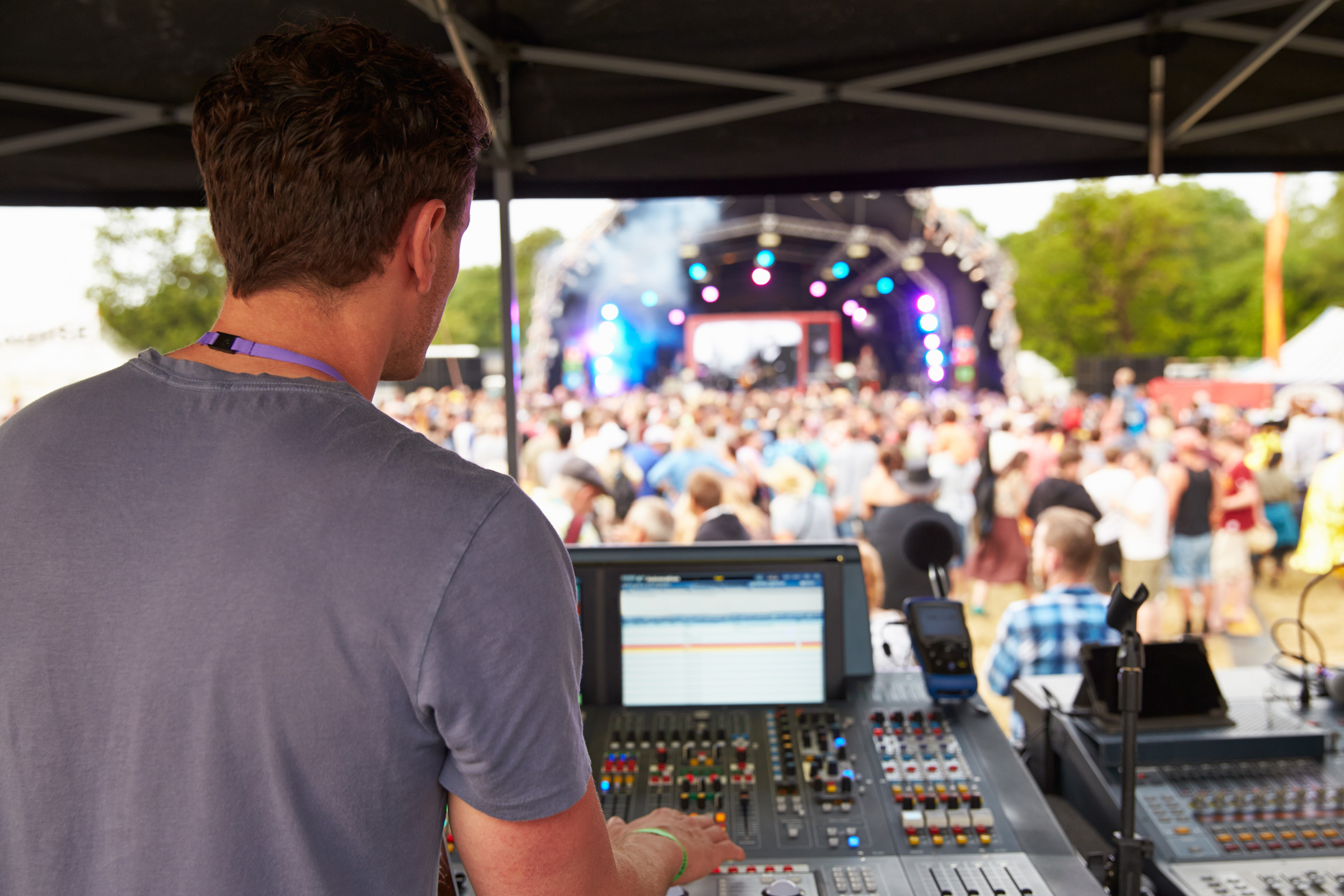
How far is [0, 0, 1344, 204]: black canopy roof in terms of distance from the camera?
2.32 metres

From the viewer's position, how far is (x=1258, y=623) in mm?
7020

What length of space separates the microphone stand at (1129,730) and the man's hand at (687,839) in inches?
28.2

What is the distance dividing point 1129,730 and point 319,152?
1.45 meters

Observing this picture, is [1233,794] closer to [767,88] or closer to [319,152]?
[319,152]

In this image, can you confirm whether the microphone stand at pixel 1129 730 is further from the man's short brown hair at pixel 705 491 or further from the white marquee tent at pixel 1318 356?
the white marquee tent at pixel 1318 356

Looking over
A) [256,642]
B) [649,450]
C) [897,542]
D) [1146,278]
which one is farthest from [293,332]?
[1146,278]

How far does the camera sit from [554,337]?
19000mm

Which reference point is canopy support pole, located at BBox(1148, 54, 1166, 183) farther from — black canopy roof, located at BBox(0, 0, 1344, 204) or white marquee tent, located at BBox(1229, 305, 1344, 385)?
white marquee tent, located at BBox(1229, 305, 1344, 385)

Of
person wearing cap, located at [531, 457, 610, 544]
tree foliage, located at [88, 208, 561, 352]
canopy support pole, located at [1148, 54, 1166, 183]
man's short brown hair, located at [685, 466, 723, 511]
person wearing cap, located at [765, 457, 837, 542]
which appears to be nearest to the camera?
canopy support pole, located at [1148, 54, 1166, 183]

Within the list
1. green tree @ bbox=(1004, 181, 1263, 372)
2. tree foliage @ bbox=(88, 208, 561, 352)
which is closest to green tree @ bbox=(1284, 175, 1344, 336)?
green tree @ bbox=(1004, 181, 1263, 372)

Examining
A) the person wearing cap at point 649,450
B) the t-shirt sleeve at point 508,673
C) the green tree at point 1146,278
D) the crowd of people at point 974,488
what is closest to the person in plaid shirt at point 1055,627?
the crowd of people at point 974,488

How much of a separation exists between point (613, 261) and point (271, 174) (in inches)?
743

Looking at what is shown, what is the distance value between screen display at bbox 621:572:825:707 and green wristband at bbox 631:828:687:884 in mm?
739

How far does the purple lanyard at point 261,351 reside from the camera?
0.75 m
